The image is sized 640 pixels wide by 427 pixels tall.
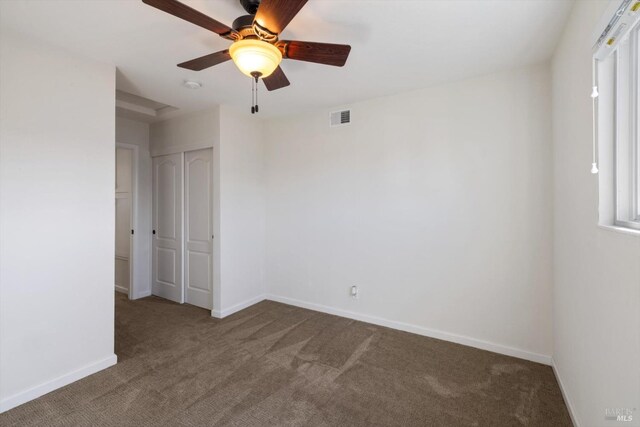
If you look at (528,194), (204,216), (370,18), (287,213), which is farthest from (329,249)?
(370,18)

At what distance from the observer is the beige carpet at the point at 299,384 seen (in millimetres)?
1917

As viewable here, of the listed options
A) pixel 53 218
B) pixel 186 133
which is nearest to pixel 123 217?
pixel 186 133

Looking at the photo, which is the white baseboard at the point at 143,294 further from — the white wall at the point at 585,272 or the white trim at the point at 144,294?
the white wall at the point at 585,272

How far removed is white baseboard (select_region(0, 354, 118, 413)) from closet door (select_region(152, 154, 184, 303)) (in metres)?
1.61

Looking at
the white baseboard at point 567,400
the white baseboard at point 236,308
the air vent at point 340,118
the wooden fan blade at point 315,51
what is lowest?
the white baseboard at point 567,400

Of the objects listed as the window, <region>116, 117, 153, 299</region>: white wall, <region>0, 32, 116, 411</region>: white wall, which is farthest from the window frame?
<region>116, 117, 153, 299</region>: white wall

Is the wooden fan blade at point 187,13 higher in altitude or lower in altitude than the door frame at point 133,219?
higher

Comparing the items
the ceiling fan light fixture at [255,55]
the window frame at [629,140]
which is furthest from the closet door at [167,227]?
the window frame at [629,140]

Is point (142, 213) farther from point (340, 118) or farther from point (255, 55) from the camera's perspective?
point (255, 55)

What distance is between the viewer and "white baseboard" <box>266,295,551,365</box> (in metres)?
2.57

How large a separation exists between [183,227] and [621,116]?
4258 mm

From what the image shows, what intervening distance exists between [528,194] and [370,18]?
6.37 feet

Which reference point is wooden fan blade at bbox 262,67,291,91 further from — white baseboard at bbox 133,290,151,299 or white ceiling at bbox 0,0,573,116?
white baseboard at bbox 133,290,151,299

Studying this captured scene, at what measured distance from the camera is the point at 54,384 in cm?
219
